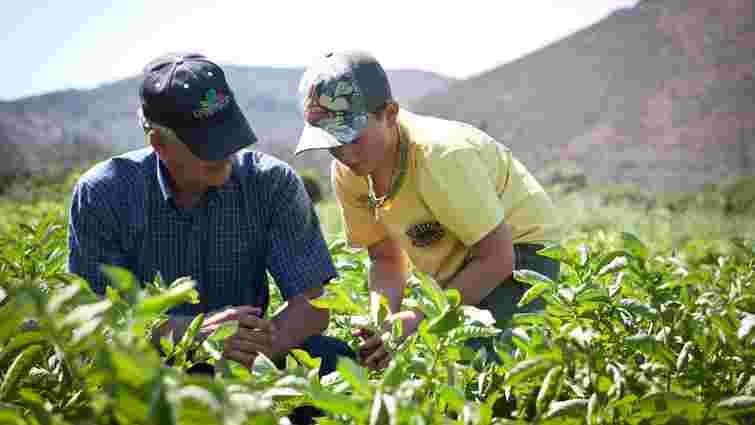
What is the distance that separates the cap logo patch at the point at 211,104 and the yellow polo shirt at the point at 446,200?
0.57m

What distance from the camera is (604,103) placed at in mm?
26641

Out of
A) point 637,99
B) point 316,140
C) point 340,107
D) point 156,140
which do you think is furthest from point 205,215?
point 637,99

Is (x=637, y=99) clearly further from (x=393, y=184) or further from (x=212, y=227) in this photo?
(x=212, y=227)

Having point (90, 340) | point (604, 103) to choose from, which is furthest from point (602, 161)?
point (90, 340)

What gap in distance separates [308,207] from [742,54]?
27206 mm

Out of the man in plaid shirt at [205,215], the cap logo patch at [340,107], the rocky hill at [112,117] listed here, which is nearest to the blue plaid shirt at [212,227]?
the man in plaid shirt at [205,215]

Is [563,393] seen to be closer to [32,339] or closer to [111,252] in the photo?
[32,339]

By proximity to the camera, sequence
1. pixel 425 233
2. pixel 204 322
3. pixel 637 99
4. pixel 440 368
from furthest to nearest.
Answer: pixel 637 99
pixel 425 233
pixel 204 322
pixel 440 368

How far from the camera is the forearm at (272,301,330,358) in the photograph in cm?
194

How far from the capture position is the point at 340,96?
2002mm

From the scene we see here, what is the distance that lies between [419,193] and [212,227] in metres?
0.65

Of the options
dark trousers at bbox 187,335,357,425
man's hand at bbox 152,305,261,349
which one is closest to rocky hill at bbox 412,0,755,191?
dark trousers at bbox 187,335,357,425

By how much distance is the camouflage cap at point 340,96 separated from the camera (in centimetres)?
198

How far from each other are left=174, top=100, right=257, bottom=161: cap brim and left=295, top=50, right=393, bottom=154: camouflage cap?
181mm
